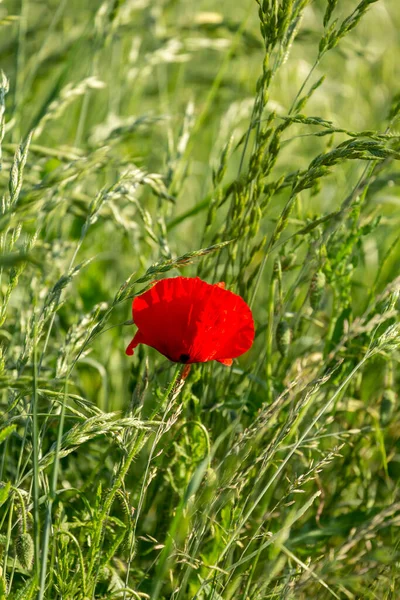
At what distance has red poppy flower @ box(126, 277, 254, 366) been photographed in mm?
1150

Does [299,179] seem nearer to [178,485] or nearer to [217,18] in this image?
[178,485]

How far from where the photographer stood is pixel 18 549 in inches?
41.8

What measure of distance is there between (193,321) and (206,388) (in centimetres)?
33

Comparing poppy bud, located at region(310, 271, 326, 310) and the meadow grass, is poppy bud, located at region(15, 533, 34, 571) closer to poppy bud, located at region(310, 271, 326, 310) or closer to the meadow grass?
the meadow grass

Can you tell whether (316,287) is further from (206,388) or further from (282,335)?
(206,388)

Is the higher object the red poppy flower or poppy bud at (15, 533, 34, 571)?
the red poppy flower

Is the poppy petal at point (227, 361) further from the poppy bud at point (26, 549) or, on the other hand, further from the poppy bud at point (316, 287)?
the poppy bud at point (26, 549)

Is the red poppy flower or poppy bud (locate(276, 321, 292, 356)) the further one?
poppy bud (locate(276, 321, 292, 356))

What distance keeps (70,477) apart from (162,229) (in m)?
0.57

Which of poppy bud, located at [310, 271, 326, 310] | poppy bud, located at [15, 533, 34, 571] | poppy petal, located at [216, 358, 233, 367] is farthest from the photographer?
poppy bud, located at [310, 271, 326, 310]

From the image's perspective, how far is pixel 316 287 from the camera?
1.40 meters

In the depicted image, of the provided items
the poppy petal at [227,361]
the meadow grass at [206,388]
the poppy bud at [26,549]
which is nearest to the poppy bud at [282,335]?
the meadow grass at [206,388]

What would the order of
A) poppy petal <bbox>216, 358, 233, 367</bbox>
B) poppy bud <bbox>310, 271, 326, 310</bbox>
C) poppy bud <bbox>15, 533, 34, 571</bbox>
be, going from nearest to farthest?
poppy bud <bbox>15, 533, 34, 571</bbox> < poppy petal <bbox>216, 358, 233, 367</bbox> < poppy bud <bbox>310, 271, 326, 310</bbox>

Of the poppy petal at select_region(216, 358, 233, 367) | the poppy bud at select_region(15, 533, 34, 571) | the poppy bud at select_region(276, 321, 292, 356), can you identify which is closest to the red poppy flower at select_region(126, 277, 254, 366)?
the poppy petal at select_region(216, 358, 233, 367)
